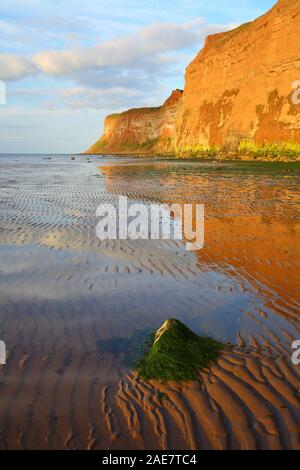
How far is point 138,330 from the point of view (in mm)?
5160

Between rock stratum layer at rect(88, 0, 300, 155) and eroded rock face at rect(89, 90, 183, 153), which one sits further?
eroded rock face at rect(89, 90, 183, 153)

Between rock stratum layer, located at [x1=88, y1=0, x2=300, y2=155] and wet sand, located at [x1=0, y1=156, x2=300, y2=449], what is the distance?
153ft

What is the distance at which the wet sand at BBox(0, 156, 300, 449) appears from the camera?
330cm

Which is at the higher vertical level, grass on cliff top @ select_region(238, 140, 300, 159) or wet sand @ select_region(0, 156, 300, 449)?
grass on cliff top @ select_region(238, 140, 300, 159)

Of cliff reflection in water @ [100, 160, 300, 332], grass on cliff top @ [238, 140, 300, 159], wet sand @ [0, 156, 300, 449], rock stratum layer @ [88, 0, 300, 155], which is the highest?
rock stratum layer @ [88, 0, 300, 155]

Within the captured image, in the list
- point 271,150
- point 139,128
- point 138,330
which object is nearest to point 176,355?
point 138,330

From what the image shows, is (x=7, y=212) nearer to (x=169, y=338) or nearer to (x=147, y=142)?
(x=169, y=338)

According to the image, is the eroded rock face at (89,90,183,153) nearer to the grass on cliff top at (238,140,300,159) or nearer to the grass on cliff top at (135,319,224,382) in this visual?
the grass on cliff top at (238,140,300,159)

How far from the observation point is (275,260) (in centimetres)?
822

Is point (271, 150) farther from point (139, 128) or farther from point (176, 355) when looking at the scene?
point (139, 128)

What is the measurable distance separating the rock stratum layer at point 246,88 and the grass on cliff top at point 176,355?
50178mm

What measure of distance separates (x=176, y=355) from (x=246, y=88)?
6621 cm

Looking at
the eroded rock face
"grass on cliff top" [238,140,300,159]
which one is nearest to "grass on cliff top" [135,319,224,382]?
"grass on cliff top" [238,140,300,159]

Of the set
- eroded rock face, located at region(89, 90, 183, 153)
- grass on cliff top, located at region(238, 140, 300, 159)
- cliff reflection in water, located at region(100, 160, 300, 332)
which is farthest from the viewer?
eroded rock face, located at region(89, 90, 183, 153)
